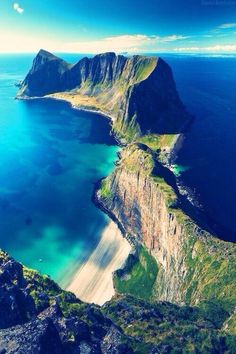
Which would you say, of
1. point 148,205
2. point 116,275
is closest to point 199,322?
point 116,275

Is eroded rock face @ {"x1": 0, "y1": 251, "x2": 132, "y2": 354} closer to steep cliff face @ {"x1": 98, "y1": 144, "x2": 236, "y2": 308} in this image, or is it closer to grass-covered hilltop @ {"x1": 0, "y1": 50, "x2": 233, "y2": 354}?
grass-covered hilltop @ {"x1": 0, "y1": 50, "x2": 233, "y2": 354}

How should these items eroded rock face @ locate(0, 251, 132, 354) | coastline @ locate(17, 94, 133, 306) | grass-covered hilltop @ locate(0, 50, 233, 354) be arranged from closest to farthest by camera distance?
eroded rock face @ locate(0, 251, 132, 354) < grass-covered hilltop @ locate(0, 50, 233, 354) < coastline @ locate(17, 94, 133, 306)

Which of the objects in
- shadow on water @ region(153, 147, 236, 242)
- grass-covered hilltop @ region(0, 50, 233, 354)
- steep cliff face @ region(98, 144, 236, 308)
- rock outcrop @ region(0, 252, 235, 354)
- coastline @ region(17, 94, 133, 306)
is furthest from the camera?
shadow on water @ region(153, 147, 236, 242)

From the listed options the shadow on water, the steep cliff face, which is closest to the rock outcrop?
the steep cliff face

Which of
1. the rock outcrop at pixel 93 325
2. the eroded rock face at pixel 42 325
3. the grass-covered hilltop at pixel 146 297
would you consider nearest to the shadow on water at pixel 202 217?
the grass-covered hilltop at pixel 146 297

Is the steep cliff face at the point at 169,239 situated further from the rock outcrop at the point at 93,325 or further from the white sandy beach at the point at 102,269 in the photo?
the rock outcrop at the point at 93,325

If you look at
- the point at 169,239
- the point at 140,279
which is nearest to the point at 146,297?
the point at 140,279
